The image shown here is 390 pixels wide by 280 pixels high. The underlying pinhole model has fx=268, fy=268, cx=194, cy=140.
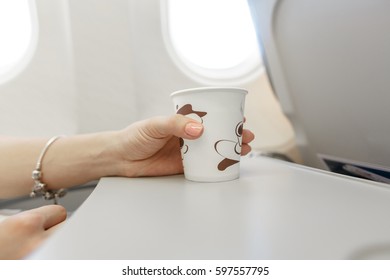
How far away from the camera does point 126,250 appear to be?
0.24m

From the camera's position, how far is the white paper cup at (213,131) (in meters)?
0.48

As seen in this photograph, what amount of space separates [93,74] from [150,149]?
701 millimetres

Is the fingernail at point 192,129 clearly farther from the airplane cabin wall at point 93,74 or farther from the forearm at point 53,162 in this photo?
the airplane cabin wall at point 93,74

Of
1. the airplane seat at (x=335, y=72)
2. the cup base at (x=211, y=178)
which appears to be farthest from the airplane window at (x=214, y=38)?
the cup base at (x=211, y=178)

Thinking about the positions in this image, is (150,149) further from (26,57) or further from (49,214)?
(26,57)

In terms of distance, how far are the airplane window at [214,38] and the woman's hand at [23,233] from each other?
959 mm

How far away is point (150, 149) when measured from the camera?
583 millimetres

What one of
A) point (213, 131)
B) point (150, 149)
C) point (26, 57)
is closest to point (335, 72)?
point (213, 131)

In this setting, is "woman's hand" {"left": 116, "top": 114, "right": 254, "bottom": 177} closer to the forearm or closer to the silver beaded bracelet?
the forearm

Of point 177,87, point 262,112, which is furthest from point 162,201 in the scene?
point 262,112

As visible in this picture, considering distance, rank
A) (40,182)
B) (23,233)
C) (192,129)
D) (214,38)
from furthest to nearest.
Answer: (214,38), (40,182), (192,129), (23,233)

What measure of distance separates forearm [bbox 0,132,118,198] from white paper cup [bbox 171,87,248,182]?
10.4 inches
